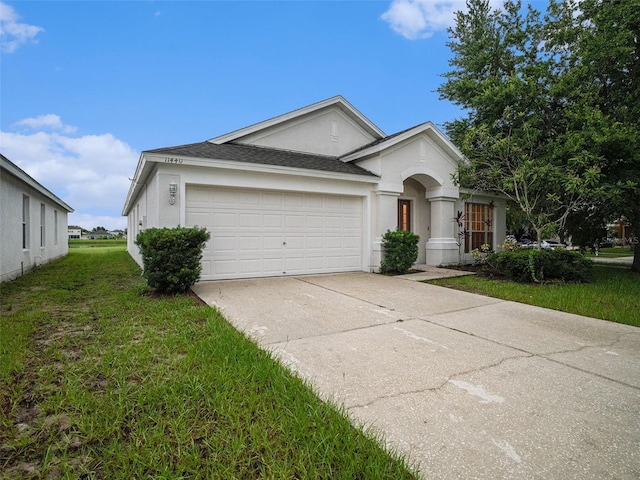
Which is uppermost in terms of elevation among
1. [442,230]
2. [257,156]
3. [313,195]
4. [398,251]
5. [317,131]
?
[317,131]

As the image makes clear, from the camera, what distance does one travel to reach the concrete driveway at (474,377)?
2027mm

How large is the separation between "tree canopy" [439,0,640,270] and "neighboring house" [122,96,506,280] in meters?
1.87

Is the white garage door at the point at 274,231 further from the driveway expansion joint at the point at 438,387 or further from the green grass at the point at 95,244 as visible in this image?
the green grass at the point at 95,244

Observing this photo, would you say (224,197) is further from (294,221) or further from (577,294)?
(577,294)

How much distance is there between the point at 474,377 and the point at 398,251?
22.6ft

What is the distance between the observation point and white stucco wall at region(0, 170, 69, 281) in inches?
314

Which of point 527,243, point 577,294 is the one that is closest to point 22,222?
point 577,294

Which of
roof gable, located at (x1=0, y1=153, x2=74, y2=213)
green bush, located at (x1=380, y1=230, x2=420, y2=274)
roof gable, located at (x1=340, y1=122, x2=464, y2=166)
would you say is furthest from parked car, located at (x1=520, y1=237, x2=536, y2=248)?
roof gable, located at (x1=0, y1=153, x2=74, y2=213)

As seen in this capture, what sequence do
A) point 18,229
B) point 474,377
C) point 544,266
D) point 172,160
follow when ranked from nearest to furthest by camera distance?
point 474,377 < point 172,160 < point 544,266 < point 18,229

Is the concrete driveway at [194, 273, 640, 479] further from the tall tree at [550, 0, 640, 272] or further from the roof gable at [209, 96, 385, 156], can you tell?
the roof gable at [209, 96, 385, 156]

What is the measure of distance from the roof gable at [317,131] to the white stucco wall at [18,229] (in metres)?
5.53

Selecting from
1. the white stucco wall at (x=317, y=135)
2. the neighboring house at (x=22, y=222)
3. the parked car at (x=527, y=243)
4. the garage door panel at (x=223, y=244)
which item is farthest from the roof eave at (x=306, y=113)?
the parked car at (x=527, y=243)

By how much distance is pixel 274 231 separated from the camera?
901 centimetres

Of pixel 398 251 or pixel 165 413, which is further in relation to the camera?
pixel 398 251
